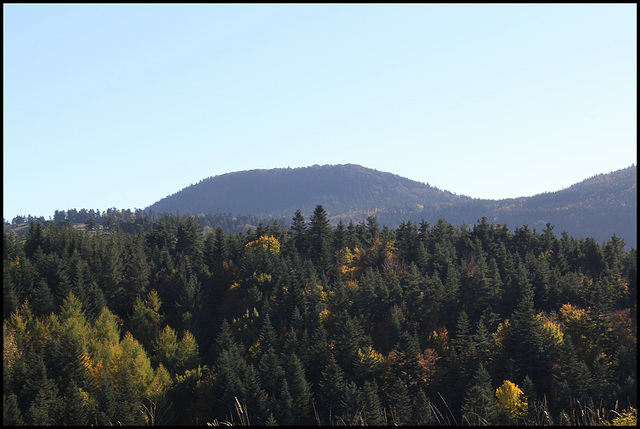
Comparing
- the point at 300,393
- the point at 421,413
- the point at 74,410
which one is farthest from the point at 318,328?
the point at 74,410

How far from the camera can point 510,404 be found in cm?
6153

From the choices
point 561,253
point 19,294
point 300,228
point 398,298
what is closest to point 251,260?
point 300,228

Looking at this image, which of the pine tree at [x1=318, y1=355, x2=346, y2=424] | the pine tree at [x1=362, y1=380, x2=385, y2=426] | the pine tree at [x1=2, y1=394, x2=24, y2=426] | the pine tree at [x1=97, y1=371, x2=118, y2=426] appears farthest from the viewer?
the pine tree at [x1=318, y1=355, x2=346, y2=424]

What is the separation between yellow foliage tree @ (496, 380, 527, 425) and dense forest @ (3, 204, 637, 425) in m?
0.24

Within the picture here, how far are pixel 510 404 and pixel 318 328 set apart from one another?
29.8 m

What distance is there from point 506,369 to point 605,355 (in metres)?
13.5

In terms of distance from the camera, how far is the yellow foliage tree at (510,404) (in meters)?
59.3

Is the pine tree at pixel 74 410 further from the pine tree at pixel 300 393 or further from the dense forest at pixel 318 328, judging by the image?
the pine tree at pixel 300 393

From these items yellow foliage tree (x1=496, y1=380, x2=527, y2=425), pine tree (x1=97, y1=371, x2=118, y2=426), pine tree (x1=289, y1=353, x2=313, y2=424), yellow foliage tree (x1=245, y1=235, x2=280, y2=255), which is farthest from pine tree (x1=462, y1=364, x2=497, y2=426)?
yellow foliage tree (x1=245, y1=235, x2=280, y2=255)

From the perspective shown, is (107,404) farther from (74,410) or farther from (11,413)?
(11,413)

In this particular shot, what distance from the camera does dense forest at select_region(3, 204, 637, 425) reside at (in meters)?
63.8

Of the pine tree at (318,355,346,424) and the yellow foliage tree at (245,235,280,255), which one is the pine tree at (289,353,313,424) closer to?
the pine tree at (318,355,346,424)

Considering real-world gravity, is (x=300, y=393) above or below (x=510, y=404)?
above

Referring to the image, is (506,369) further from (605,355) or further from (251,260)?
(251,260)
